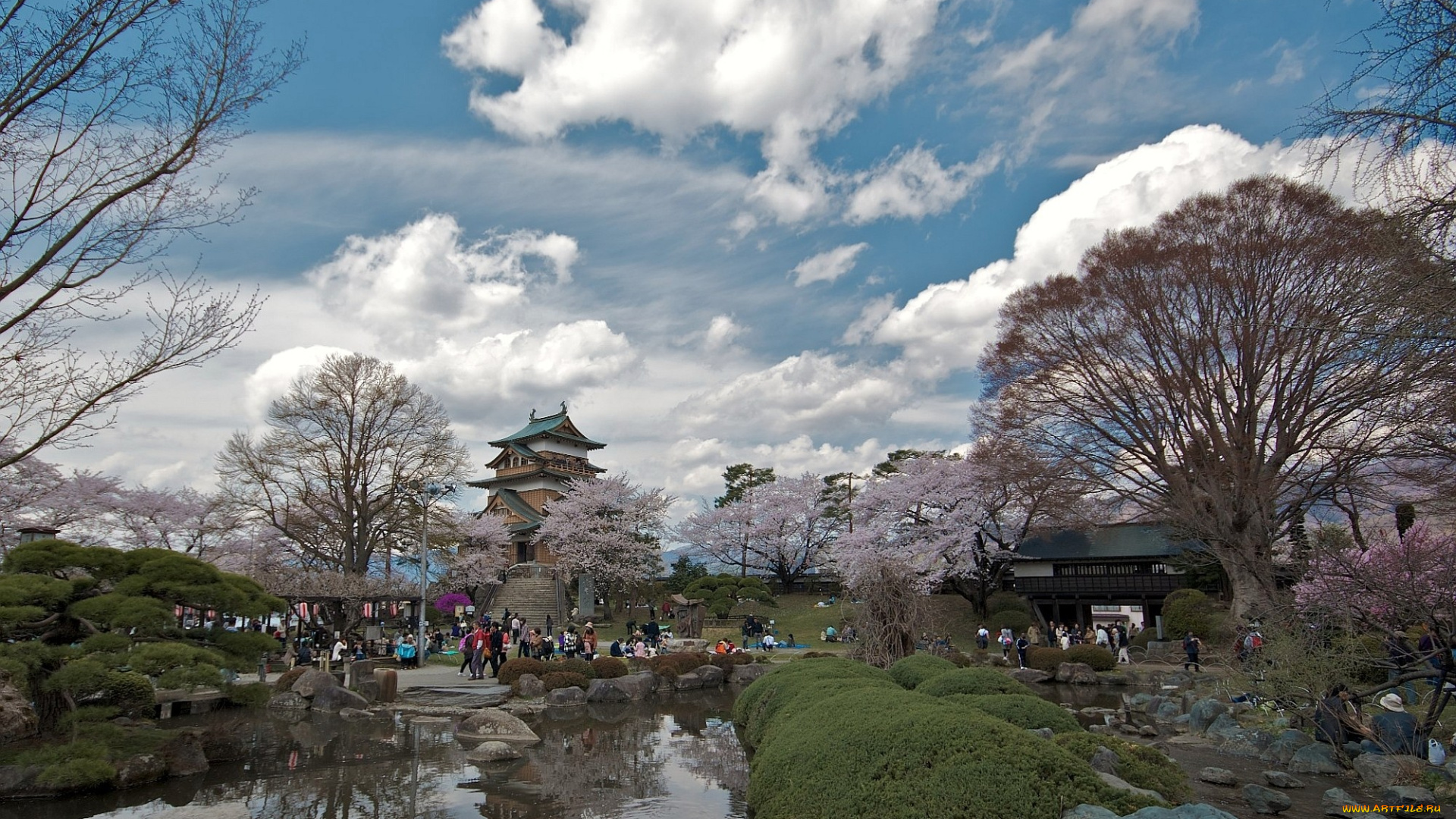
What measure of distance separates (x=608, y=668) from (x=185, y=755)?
1068cm

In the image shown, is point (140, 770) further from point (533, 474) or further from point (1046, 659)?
point (533, 474)

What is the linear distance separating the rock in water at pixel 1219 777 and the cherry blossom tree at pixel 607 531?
34.5 metres

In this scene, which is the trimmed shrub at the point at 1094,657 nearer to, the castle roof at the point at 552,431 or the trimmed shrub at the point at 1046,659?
the trimmed shrub at the point at 1046,659

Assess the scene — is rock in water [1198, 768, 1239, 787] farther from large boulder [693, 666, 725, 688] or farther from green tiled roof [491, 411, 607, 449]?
green tiled roof [491, 411, 607, 449]

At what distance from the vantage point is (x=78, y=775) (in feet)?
32.0

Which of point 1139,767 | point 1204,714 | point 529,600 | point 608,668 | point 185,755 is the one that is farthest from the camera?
point 529,600

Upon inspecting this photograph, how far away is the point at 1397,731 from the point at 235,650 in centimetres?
1553

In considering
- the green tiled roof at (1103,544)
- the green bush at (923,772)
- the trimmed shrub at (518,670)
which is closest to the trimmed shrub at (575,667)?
the trimmed shrub at (518,670)

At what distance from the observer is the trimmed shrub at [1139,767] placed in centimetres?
800

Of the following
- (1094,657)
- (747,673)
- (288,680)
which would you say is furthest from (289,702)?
(1094,657)

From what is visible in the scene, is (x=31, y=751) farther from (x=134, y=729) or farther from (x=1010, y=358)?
(x=1010, y=358)

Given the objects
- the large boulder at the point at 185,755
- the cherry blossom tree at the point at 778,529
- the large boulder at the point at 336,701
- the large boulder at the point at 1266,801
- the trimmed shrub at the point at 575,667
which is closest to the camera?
the large boulder at the point at 1266,801

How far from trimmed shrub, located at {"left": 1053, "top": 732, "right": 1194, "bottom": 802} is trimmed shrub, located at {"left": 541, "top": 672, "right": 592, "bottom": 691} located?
1354 centimetres

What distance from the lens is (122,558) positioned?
11.3 m
